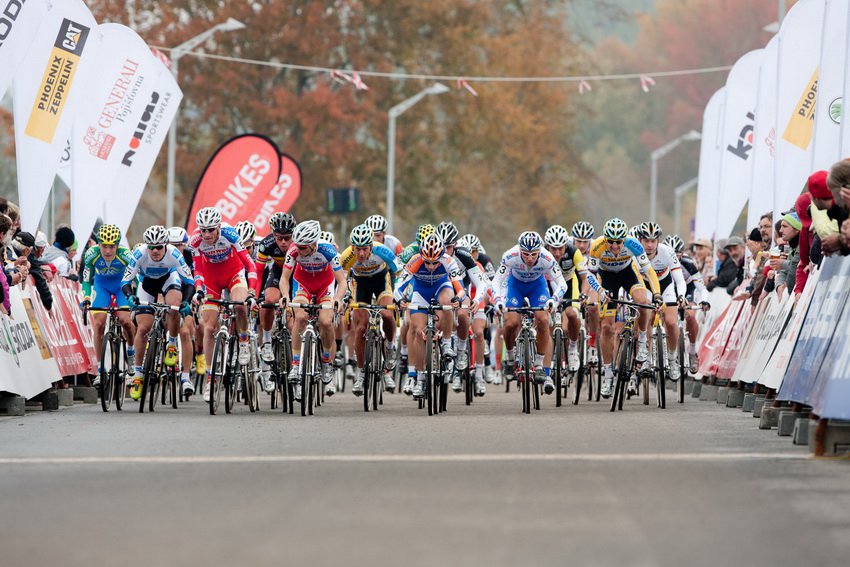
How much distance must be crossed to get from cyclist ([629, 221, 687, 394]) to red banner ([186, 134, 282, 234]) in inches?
427

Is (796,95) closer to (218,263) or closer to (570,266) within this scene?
(570,266)

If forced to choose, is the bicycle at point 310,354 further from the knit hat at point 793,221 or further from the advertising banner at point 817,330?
the advertising banner at point 817,330

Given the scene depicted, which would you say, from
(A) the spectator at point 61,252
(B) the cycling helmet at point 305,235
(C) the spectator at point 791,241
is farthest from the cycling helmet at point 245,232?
(C) the spectator at point 791,241

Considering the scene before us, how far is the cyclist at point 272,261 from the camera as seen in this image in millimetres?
17531

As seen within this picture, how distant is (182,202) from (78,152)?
26.2 meters

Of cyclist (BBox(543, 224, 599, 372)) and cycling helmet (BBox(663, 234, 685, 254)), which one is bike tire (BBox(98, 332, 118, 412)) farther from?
cycling helmet (BBox(663, 234, 685, 254))

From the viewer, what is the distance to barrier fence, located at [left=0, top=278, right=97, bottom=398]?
54.5 feet

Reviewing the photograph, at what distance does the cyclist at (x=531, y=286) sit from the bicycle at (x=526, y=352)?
261 millimetres

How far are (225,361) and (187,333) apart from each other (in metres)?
2.39

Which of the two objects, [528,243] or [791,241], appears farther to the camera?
[528,243]

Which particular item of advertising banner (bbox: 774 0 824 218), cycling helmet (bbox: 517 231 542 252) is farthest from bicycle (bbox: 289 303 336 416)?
advertising banner (bbox: 774 0 824 218)

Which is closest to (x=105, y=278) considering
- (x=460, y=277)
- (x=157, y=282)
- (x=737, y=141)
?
(x=157, y=282)

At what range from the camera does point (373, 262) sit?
1836 centimetres

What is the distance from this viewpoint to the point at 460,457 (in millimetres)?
11312
